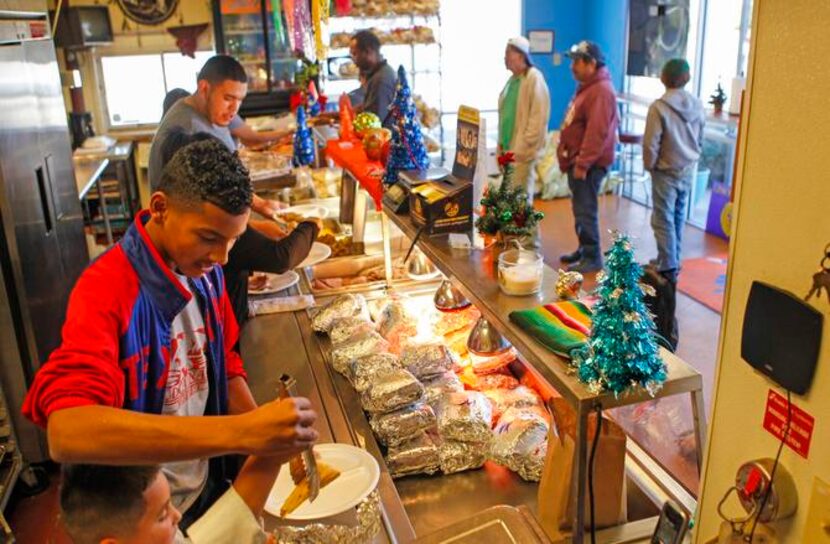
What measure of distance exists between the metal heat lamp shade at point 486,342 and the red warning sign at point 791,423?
1.32 meters

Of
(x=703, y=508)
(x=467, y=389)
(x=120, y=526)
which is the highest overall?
(x=120, y=526)

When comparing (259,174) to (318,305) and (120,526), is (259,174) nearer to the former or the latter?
(318,305)

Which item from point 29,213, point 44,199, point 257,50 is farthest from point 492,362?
point 257,50

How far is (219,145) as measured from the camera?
65.3 inches

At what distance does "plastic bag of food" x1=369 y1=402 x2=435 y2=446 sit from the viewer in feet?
7.00

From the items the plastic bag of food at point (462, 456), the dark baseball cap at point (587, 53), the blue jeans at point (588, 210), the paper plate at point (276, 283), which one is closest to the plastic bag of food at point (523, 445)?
the plastic bag of food at point (462, 456)

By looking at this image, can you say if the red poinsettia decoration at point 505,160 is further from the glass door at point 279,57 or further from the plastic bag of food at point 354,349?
the glass door at point 279,57

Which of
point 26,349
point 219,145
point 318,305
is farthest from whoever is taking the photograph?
point 26,349

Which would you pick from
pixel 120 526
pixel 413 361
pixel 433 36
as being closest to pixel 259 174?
pixel 413 361

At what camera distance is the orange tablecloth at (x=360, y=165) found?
301 cm

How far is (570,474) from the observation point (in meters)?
1.65

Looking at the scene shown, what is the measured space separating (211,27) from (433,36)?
9.57 feet

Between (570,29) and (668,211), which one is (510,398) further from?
(570,29)

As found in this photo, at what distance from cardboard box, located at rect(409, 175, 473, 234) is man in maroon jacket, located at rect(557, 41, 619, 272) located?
4.15m
